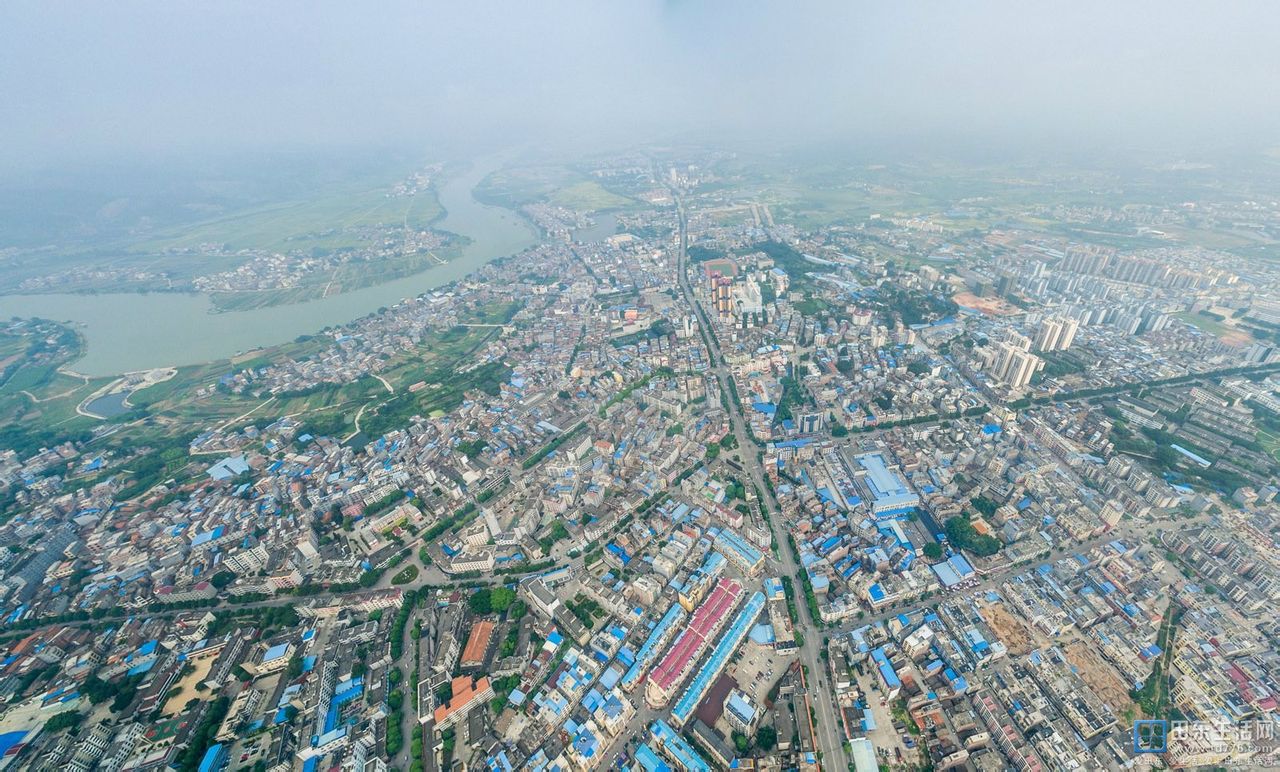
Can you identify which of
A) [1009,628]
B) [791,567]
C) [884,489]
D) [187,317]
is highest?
[884,489]

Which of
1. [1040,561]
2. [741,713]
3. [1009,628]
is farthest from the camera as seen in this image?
[1040,561]

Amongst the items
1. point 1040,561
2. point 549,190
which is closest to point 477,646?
point 1040,561

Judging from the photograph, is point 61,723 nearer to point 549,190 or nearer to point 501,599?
point 501,599

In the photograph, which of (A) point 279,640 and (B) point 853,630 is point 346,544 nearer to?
(A) point 279,640

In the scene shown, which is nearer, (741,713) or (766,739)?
(766,739)

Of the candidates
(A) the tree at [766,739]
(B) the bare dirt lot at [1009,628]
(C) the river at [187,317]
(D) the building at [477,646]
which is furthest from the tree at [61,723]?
(C) the river at [187,317]

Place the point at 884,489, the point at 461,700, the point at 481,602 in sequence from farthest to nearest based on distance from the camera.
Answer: the point at 884,489, the point at 481,602, the point at 461,700

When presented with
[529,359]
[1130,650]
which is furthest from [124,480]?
[1130,650]
